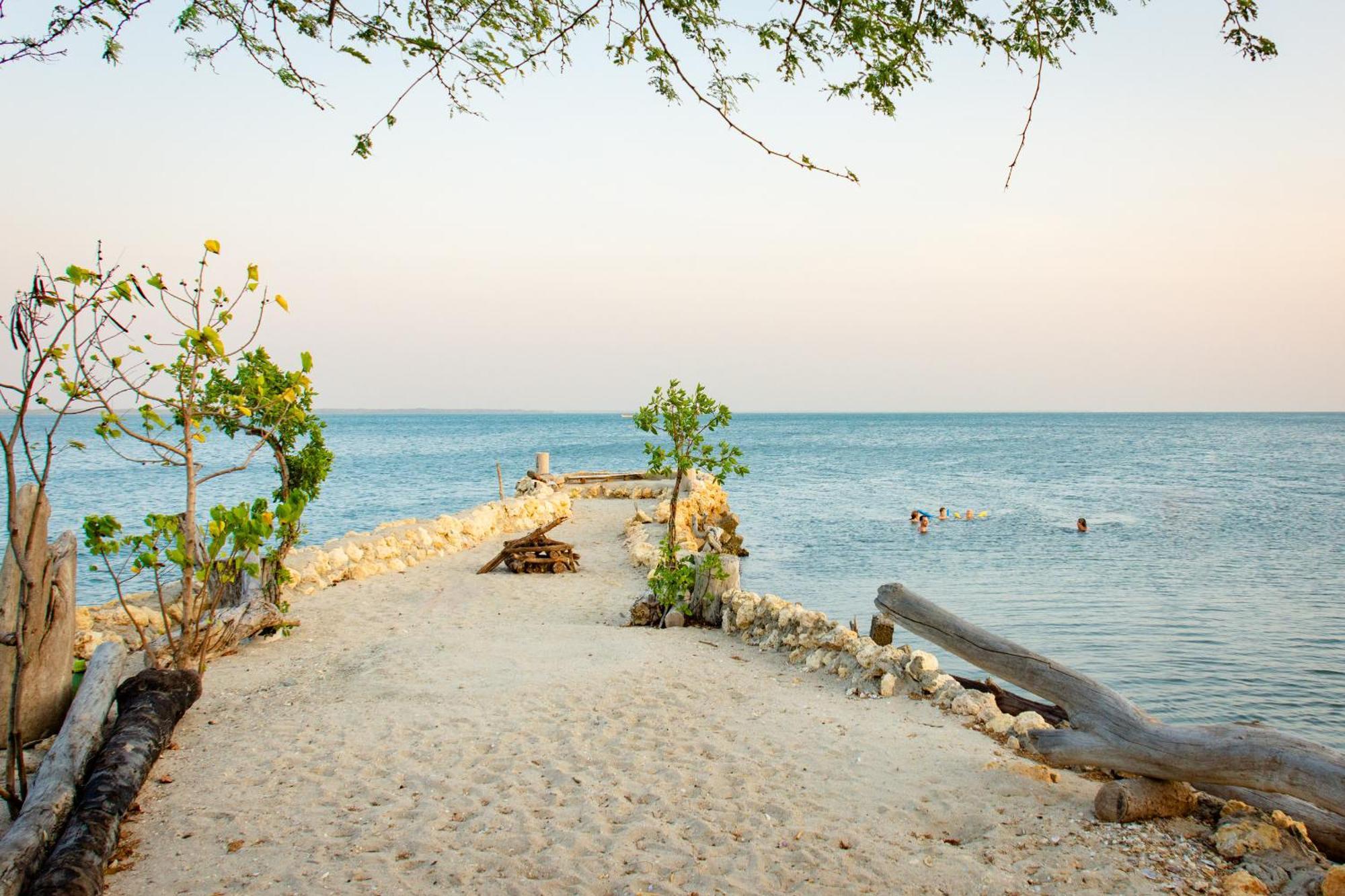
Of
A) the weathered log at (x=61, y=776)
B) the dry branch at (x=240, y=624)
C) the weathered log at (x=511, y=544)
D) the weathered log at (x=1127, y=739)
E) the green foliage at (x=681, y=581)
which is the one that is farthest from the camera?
the weathered log at (x=511, y=544)

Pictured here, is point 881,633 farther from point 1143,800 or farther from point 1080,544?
point 1080,544

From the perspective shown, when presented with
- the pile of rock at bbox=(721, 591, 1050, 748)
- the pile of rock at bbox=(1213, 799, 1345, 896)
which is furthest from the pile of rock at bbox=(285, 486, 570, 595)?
the pile of rock at bbox=(1213, 799, 1345, 896)

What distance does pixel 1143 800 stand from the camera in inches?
182

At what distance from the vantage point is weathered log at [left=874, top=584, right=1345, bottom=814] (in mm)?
4066

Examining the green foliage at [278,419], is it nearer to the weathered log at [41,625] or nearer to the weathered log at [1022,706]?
the weathered log at [41,625]

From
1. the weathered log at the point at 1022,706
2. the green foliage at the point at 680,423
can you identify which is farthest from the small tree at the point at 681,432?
the weathered log at the point at 1022,706

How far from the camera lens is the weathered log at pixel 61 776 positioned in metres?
3.70

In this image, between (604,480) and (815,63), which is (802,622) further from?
(604,480)

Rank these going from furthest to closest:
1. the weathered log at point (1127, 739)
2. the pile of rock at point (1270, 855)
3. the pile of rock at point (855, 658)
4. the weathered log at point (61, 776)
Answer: the pile of rock at point (855, 658), the weathered log at point (1127, 739), the pile of rock at point (1270, 855), the weathered log at point (61, 776)

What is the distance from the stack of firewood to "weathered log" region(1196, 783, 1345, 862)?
10.3 meters

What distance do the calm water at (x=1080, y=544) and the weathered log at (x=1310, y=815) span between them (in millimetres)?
4531

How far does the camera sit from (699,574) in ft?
32.7

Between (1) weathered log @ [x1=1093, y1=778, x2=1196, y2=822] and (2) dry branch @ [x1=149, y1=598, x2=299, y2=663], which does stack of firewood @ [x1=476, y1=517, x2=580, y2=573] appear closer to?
(2) dry branch @ [x1=149, y1=598, x2=299, y2=663]

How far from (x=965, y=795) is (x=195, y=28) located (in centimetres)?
591
